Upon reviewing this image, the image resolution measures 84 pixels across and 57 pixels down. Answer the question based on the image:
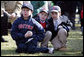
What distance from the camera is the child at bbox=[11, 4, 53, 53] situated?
544cm

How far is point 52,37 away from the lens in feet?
19.6

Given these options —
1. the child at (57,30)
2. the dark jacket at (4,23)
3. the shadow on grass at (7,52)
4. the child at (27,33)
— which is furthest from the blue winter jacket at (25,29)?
the dark jacket at (4,23)

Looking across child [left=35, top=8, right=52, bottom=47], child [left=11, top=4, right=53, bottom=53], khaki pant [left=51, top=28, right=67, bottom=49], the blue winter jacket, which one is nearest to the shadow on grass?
child [left=11, top=4, right=53, bottom=53]

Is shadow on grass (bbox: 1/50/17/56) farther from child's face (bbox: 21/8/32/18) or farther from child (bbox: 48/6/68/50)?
child (bbox: 48/6/68/50)

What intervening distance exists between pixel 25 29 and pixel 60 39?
2.46 ft

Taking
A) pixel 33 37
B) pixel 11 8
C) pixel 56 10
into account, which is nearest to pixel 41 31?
pixel 33 37

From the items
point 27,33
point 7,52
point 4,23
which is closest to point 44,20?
point 27,33

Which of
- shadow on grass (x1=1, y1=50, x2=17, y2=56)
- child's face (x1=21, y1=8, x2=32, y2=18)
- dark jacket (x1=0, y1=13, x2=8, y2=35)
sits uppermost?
child's face (x1=21, y1=8, x2=32, y2=18)

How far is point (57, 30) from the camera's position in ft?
19.3

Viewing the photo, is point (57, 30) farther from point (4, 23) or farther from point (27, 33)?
point (4, 23)

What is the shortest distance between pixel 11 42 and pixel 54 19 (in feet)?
4.43

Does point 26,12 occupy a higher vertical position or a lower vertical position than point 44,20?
higher

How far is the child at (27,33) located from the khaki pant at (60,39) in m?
0.40

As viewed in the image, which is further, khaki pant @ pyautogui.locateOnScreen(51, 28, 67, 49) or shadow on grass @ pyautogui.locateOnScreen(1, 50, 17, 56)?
khaki pant @ pyautogui.locateOnScreen(51, 28, 67, 49)
